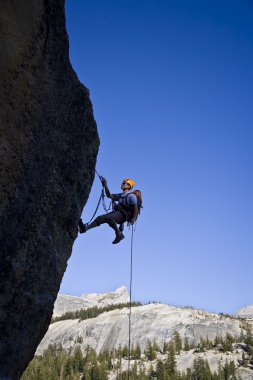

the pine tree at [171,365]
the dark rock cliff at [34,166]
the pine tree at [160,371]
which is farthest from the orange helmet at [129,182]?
the pine tree at [160,371]

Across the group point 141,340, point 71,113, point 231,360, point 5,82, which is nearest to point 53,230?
point 71,113

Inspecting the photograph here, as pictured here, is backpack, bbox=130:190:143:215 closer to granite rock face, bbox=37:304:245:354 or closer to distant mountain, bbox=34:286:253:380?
distant mountain, bbox=34:286:253:380

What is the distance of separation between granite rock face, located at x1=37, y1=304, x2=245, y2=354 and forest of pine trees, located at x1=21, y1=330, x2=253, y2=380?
14.0ft

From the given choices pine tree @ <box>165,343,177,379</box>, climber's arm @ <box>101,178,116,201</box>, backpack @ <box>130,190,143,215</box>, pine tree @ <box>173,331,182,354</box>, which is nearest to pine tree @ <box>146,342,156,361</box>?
pine tree @ <box>173,331,182,354</box>

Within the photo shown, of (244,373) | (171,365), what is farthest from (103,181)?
(171,365)

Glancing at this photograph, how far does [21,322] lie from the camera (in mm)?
5133

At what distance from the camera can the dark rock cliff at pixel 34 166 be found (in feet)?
15.6

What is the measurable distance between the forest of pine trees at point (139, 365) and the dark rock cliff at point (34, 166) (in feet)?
274

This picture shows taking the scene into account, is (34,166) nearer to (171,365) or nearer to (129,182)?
(129,182)

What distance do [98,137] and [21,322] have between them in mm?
3359

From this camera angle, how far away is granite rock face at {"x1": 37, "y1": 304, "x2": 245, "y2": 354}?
123 m

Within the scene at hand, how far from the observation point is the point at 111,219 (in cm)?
903

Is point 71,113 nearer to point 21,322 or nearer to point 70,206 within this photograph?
point 70,206

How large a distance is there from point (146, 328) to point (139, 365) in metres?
22.0
